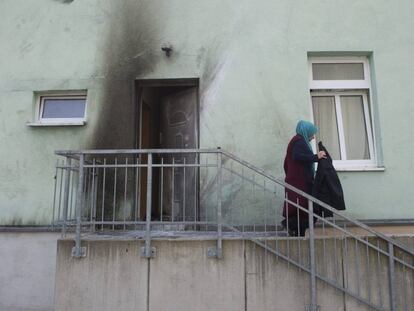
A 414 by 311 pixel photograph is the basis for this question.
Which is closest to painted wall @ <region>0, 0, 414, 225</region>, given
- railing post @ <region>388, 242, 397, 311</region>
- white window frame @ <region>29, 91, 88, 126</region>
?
white window frame @ <region>29, 91, 88, 126</region>

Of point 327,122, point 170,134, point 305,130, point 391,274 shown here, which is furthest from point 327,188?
point 170,134

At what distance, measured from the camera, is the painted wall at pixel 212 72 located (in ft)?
18.1

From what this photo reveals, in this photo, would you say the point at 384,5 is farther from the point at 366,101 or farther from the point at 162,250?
the point at 162,250

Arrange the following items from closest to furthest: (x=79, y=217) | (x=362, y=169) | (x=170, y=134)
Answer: (x=79, y=217)
(x=362, y=169)
(x=170, y=134)

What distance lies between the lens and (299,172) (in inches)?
181

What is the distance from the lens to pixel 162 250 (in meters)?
4.33

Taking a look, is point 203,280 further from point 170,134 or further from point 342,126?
point 342,126

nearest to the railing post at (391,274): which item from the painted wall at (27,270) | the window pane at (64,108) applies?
the painted wall at (27,270)

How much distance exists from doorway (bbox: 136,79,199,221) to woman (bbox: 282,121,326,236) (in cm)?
135

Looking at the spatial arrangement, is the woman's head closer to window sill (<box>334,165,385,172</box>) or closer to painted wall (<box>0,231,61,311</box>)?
window sill (<box>334,165,385,172</box>)

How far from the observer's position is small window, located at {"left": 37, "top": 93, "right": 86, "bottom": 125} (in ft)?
19.3

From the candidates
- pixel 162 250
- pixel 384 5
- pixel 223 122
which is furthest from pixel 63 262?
pixel 384 5

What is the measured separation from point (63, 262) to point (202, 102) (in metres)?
2.68

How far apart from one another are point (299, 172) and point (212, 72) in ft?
6.43
